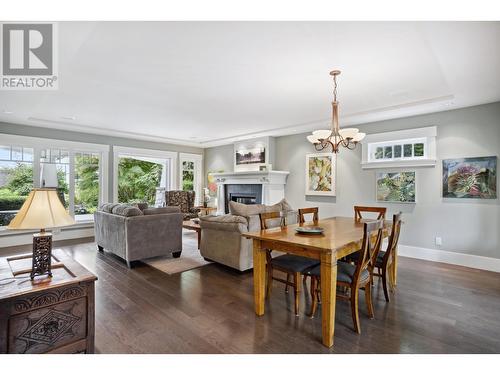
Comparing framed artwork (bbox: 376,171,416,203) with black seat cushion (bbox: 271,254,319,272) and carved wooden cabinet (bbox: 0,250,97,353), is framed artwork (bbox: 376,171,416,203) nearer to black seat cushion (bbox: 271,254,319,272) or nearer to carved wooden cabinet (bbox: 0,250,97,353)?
black seat cushion (bbox: 271,254,319,272)

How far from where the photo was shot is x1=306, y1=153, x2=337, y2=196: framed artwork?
5508 mm

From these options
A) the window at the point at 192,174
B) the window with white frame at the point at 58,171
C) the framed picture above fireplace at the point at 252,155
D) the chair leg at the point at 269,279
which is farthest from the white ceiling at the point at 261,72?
the window at the point at 192,174

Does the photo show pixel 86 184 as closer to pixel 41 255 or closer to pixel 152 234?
pixel 152 234

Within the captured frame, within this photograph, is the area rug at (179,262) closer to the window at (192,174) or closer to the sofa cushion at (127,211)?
the sofa cushion at (127,211)

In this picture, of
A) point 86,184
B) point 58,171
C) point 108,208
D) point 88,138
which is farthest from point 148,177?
point 108,208

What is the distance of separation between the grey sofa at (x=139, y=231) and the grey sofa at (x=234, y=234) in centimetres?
67

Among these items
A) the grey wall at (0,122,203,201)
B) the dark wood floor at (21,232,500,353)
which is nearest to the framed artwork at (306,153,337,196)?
the dark wood floor at (21,232,500,353)

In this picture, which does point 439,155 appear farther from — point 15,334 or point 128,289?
point 15,334

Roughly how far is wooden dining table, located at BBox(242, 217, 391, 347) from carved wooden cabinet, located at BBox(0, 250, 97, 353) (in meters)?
1.33

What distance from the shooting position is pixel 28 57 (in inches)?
105

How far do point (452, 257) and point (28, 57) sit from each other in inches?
239

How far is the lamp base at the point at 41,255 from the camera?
1682 millimetres
